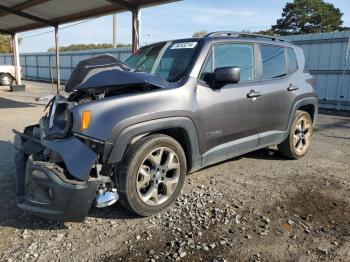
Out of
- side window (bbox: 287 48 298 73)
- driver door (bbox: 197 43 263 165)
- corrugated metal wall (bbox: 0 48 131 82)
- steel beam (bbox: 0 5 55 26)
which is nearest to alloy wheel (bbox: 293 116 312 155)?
side window (bbox: 287 48 298 73)

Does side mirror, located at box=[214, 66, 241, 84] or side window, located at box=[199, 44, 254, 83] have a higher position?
side window, located at box=[199, 44, 254, 83]

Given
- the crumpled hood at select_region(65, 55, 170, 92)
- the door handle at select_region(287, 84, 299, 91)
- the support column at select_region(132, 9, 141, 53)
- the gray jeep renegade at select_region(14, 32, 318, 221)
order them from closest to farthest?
the gray jeep renegade at select_region(14, 32, 318, 221) < the crumpled hood at select_region(65, 55, 170, 92) < the door handle at select_region(287, 84, 299, 91) < the support column at select_region(132, 9, 141, 53)

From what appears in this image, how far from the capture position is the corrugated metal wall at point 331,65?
514 inches

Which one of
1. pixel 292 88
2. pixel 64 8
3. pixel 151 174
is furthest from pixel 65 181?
pixel 64 8

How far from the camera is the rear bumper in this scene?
318 centimetres

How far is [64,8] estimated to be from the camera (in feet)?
40.9

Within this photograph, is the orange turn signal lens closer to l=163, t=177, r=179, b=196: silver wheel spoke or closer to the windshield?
l=163, t=177, r=179, b=196: silver wheel spoke

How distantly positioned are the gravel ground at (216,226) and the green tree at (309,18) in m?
46.3

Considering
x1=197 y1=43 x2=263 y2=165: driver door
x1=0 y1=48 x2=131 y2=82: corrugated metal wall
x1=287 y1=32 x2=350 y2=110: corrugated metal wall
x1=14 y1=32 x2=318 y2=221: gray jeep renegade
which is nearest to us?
x1=14 y1=32 x2=318 y2=221: gray jeep renegade

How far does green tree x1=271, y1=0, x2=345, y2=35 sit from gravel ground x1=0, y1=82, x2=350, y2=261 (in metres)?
46.3

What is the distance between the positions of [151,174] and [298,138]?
3254mm

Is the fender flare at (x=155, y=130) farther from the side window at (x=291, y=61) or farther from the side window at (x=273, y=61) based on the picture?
the side window at (x=291, y=61)

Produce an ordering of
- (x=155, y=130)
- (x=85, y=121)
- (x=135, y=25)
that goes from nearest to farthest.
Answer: (x=85, y=121) < (x=155, y=130) < (x=135, y=25)

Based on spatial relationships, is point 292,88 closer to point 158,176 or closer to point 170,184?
point 170,184
